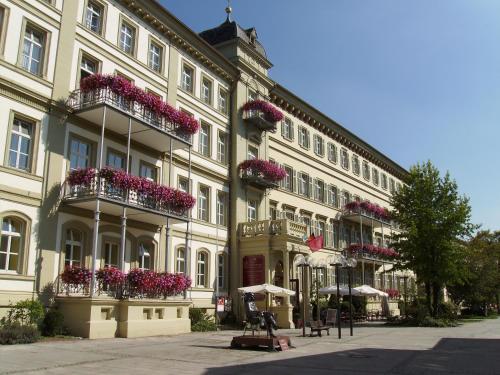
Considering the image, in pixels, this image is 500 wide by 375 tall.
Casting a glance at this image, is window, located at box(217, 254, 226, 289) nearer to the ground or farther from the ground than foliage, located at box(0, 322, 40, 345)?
farther from the ground

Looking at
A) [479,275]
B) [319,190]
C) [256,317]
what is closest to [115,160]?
[256,317]

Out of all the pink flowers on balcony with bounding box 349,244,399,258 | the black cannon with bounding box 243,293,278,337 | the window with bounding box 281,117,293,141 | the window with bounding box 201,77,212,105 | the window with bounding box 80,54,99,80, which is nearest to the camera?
the black cannon with bounding box 243,293,278,337

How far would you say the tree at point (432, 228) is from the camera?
109 ft

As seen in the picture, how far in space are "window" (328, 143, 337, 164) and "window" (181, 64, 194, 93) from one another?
18.2m

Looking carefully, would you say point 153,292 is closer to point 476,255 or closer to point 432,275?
point 432,275

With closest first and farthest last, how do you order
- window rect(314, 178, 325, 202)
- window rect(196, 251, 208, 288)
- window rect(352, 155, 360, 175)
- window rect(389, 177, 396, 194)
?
1. window rect(196, 251, 208, 288)
2. window rect(314, 178, 325, 202)
3. window rect(352, 155, 360, 175)
4. window rect(389, 177, 396, 194)

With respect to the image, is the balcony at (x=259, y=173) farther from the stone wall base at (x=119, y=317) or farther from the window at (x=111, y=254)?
the window at (x=111, y=254)

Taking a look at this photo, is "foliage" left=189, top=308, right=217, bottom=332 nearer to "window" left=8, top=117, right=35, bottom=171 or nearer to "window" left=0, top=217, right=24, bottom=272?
"window" left=0, top=217, right=24, bottom=272

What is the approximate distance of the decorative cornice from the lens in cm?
3644

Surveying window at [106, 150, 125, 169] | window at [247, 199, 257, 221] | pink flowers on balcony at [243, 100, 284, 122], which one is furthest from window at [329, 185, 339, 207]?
window at [106, 150, 125, 169]

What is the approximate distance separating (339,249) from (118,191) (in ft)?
83.6

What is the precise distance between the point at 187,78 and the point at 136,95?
7394mm

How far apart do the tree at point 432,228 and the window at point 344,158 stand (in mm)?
10504

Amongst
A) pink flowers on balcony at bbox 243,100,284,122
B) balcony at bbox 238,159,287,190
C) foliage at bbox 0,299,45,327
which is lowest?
foliage at bbox 0,299,45,327
